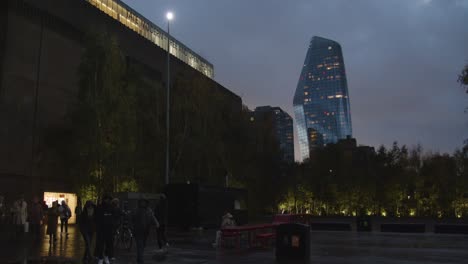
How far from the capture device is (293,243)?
15438 mm

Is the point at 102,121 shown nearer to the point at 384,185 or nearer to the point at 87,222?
the point at 87,222

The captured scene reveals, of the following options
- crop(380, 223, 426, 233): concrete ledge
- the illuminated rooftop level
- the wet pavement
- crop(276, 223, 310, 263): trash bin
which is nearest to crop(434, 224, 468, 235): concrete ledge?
crop(380, 223, 426, 233): concrete ledge

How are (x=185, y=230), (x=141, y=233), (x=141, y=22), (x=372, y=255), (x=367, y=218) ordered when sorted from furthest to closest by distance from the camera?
(x=141, y=22)
(x=367, y=218)
(x=185, y=230)
(x=372, y=255)
(x=141, y=233)

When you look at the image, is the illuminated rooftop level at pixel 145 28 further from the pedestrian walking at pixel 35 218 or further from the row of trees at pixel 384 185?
the pedestrian walking at pixel 35 218

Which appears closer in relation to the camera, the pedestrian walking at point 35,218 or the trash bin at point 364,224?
the pedestrian walking at point 35,218

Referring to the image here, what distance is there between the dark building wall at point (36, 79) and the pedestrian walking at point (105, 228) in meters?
21.9

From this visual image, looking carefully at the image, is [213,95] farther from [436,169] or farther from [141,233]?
[436,169]

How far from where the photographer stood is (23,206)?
22172mm

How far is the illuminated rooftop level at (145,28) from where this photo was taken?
5953 centimetres

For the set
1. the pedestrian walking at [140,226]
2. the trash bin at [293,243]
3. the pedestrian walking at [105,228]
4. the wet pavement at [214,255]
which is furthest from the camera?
the trash bin at [293,243]

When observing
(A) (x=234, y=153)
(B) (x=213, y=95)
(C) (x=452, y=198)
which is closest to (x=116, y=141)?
(B) (x=213, y=95)

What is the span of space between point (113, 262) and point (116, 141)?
20.6 metres

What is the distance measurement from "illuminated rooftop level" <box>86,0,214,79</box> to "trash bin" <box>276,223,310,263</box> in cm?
4182

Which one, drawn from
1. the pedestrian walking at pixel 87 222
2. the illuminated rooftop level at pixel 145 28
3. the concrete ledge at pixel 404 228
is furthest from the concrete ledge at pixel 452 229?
the illuminated rooftop level at pixel 145 28
